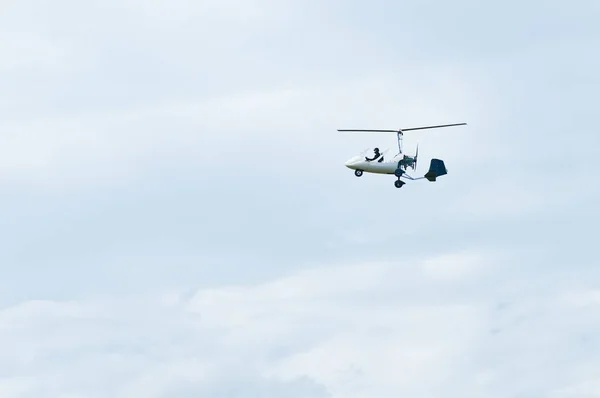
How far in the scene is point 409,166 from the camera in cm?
17212

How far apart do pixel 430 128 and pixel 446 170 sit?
11.1 metres

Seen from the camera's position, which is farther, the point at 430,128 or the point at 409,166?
the point at 409,166

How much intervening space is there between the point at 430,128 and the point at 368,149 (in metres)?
16.3

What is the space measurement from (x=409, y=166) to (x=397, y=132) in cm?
558

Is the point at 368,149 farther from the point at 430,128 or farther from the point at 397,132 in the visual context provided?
the point at 430,128

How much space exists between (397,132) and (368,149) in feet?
18.0

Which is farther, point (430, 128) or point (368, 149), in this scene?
point (368, 149)

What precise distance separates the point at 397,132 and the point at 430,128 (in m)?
11.9

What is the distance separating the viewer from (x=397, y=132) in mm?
170000

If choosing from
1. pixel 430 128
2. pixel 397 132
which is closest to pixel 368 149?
pixel 397 132

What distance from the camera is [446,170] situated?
167750 mm

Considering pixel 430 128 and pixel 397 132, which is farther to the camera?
pixel 397 132

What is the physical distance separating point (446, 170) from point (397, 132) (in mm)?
8961
